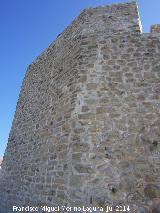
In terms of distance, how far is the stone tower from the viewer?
4.43 meters

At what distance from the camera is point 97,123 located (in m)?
4.93

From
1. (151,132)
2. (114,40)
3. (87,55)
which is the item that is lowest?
(151,132)

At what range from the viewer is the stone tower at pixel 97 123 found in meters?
4.43

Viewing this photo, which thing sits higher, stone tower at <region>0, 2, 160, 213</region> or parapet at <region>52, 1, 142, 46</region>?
parapet at <region>52, 1, 142, 46</region>

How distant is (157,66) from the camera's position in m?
5.36

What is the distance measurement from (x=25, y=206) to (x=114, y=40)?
473 centimetres

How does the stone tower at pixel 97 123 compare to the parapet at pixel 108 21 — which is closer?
the stone tower at pixel 97 123

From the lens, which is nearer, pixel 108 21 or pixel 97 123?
pixel 97 123

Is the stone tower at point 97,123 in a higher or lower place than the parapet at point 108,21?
lower

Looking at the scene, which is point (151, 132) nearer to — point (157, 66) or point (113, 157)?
point (113, 157)

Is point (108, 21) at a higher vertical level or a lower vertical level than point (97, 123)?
higher

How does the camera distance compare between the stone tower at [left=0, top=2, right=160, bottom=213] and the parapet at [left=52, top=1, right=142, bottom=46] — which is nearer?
the stone tower at [left=0, top=2, right=160, bottom=213]

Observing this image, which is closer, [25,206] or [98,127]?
[98,127]

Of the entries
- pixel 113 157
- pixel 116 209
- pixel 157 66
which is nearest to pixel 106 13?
pixel 157 66
